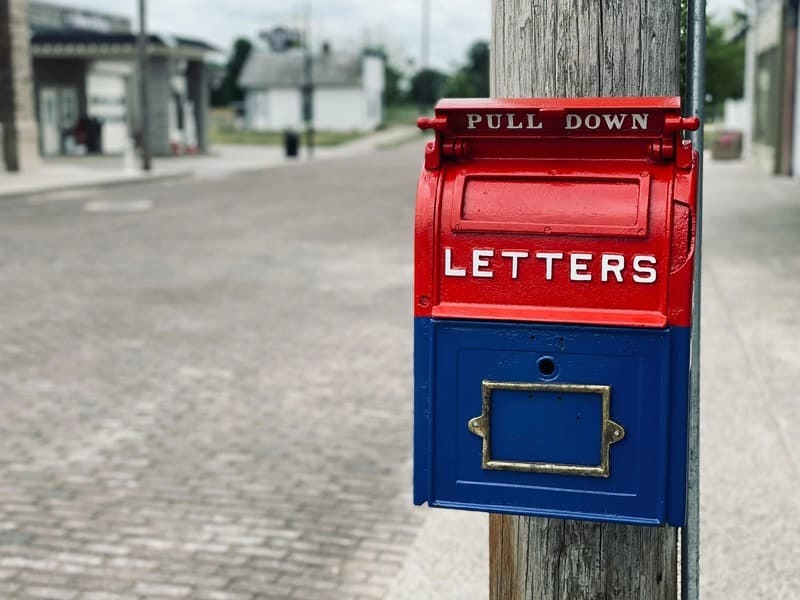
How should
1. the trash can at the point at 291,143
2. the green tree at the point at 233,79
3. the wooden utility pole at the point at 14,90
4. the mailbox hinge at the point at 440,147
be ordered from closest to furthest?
the mailbox hinge at the point at 440,147 → the wooden utility pole at the point at 14,90 → the trash can at the point at 291,143 → the green tree at the point at 233,79

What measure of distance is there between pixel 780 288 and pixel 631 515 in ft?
28.3

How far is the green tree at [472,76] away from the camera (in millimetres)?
86812

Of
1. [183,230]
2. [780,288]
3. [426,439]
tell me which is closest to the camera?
[426,439]

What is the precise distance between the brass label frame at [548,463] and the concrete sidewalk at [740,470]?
1836 millimetres

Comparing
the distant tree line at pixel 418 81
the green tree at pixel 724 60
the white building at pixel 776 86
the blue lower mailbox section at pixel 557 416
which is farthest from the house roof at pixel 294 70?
the blue lower mailbox section at pixel 557 416

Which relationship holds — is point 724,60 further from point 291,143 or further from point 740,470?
point 740,470

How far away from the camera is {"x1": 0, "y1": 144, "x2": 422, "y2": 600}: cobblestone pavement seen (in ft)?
14.8

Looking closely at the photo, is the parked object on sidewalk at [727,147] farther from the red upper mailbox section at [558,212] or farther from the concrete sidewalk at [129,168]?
the red upper mailbox section at [558,212]

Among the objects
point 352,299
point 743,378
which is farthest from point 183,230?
point 743,378

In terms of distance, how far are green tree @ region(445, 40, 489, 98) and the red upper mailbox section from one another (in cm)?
7929

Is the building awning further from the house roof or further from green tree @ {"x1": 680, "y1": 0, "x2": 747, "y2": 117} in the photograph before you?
the house roof

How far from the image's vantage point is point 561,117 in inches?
89.7

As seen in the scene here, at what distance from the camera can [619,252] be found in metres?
2.20

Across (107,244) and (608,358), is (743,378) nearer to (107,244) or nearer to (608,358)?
(608,358)
